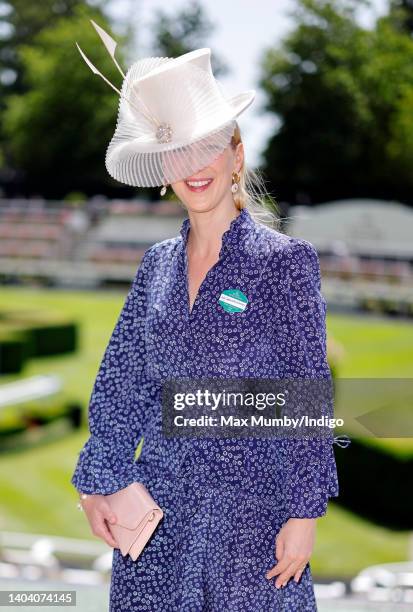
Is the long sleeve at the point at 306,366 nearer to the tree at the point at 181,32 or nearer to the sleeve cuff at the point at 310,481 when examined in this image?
the sleeve cuff at the point at 310,481

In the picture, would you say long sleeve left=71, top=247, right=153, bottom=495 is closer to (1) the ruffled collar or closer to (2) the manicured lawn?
(1) the ruffled collar

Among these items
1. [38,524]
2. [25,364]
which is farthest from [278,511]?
[25,364]

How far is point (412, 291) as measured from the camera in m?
22.9

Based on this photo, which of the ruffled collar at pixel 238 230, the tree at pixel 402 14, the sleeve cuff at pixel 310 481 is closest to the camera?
the sleeve cuff at pixel 310 481

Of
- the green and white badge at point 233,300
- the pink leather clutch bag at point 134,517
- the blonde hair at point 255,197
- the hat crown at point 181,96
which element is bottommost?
the pink leather clutch bag at point 134,517

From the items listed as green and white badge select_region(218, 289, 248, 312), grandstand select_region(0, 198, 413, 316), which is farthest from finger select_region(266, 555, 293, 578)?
grandstand select_region(0, 198, 413, 316)

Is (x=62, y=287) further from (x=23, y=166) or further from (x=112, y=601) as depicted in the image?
(x=112, y=601)

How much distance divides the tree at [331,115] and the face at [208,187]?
22.3 metres

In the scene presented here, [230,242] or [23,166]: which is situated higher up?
[23,166]

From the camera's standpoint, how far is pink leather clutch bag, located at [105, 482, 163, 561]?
1.46 meters

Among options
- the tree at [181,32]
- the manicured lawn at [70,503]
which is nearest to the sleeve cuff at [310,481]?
the manicured lawn at [70,503]

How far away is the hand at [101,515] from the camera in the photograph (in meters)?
1.51

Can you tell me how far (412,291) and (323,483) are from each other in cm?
2201

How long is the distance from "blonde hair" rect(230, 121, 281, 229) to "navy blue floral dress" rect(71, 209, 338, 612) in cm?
3
